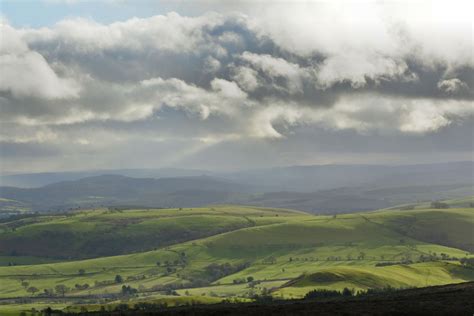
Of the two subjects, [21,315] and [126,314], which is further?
[21,315]

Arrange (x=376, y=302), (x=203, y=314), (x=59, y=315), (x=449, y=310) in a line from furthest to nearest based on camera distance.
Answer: (x=59, y=315) → (x=376, y=302) → (x=203, y=314) → (x=449, y=310)

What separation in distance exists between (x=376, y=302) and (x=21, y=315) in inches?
4739

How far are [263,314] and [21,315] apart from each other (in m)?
108

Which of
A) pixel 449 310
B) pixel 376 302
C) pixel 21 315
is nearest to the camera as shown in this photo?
pixel 449 310

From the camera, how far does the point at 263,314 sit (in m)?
124

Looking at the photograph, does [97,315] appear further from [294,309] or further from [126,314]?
[294,309]

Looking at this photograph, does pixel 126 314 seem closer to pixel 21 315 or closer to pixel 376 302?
pixel 376 302

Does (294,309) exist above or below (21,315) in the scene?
above

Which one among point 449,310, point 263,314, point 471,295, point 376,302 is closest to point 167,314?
point 263,314

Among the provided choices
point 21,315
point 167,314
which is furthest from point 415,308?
point 21,315

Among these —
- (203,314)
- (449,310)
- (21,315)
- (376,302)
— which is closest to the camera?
(449,310)

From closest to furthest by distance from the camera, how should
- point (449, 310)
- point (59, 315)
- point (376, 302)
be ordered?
point (449, 310) < point (376, 302) < point (59, 315)

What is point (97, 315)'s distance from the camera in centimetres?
13912

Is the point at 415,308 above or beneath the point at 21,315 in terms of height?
above
